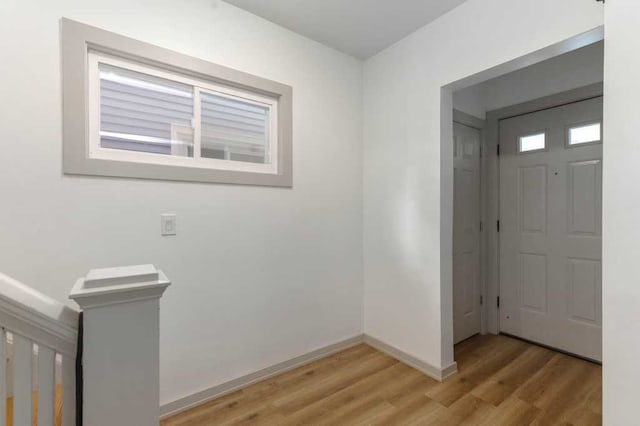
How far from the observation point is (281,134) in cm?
233

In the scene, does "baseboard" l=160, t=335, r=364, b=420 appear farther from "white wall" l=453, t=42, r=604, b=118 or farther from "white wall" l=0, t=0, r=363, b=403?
"white wall" l=453, t=42, r=604, b=118

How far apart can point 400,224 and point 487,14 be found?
1569 millimetres

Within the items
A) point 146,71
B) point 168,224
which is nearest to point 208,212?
point 168,224

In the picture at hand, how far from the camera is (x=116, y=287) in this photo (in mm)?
736

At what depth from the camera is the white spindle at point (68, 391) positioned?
2.49 ft

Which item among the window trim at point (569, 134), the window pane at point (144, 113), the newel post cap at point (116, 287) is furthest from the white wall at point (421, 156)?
the newel post cap at point (116, 287)

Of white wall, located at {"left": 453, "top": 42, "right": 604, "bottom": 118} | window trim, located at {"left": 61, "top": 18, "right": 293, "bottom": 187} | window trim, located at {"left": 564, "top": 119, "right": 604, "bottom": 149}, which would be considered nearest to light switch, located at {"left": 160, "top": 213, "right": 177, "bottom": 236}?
window trim, located at {"left": 61, "top": 18, "right": 293, "bottom": 187}

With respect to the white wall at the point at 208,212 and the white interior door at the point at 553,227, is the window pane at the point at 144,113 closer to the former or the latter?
the white wall at the point at 208,212

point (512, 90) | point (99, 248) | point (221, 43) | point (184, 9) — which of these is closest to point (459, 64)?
point (512, 90)

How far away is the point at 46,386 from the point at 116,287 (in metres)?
0.30

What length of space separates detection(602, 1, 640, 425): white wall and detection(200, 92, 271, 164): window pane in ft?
6.48

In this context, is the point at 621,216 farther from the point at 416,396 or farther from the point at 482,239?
the point at 482,239

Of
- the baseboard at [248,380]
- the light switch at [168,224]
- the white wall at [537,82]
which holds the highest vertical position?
the white wall at [537,82]

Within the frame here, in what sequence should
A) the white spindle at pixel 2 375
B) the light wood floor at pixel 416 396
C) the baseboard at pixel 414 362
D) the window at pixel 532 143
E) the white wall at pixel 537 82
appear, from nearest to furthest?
the white spindle at pixel 2 375 → the light wood floor at pixel 416 396 → the baseboard at pixel 414 362 → the white wall at pixel 537 82 → the window at pixel 532 143
